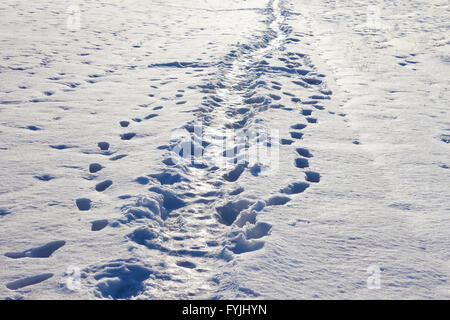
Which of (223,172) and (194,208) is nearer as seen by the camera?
(194,208)

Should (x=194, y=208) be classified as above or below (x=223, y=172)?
below

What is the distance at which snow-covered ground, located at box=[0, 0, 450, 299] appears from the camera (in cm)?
311

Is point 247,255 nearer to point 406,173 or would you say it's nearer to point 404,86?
point 406,173

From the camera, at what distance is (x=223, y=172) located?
4.64 metres

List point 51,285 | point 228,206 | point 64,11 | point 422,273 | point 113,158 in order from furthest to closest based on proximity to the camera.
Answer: point 64,11 < point 113,158 < point 228,206 < point 422,273 < point 51,285

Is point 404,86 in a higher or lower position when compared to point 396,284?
higher

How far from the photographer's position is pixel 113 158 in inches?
191

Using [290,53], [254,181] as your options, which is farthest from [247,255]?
[290,53]

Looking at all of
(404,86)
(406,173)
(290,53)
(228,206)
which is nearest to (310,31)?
(290,53)

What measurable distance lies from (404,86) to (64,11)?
1190 centimetres

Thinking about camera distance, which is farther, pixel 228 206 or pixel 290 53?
pixel 290 53

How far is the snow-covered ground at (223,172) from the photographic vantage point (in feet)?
10.2

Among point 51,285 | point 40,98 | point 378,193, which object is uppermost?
point 40,98

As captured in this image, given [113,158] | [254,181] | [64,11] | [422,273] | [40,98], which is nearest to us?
[422,273]
